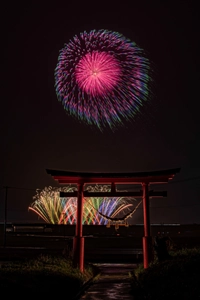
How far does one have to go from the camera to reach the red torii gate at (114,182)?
1742cm

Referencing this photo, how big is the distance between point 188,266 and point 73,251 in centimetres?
733

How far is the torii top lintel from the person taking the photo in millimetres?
17516

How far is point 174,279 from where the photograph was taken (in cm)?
1065

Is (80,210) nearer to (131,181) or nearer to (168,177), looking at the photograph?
(131,181)

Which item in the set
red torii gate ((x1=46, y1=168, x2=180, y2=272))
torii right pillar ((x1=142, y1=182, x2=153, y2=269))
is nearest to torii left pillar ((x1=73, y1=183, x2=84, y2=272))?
red torii gate ((x1=46, y1=168, x2=180, y2=272))

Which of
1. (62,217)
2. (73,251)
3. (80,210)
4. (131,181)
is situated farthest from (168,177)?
(62,217)

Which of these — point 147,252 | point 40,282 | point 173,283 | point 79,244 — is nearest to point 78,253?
point 79,244

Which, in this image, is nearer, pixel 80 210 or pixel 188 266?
pixel 188 266

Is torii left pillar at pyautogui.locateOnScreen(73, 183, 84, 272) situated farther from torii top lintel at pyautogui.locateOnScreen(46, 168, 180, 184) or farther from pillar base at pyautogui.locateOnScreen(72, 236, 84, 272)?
torii top lintel at pyautogui.locateOnScreen(46, 168, 180, 184)

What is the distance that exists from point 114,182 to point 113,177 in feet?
1.53

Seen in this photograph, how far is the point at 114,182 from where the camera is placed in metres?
18.3

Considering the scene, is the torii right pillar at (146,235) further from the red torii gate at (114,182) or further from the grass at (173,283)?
the grass at (173,283)

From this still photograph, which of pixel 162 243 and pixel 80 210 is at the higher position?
pixel 80 210

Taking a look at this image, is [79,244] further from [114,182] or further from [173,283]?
[173,283]
